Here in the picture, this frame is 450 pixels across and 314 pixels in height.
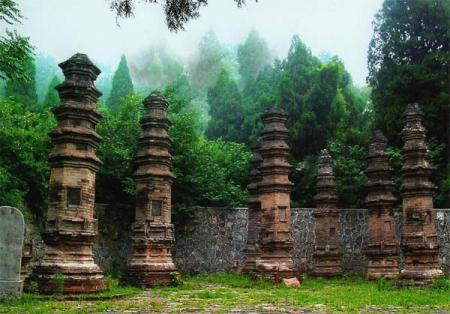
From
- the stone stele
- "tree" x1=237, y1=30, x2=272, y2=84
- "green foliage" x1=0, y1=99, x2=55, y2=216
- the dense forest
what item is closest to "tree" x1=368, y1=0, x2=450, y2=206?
the dense forest

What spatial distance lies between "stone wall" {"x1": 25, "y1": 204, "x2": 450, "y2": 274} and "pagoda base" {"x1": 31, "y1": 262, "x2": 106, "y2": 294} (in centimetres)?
950

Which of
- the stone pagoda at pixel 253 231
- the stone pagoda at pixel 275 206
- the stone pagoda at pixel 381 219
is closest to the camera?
the stone pagoda at pixel 275 206

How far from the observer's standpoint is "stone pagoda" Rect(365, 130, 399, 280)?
56.6ft

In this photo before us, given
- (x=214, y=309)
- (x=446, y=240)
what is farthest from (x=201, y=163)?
(x=214, y=309)

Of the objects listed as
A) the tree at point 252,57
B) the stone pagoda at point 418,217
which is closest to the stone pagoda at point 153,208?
the stone pagoda at point 418,217

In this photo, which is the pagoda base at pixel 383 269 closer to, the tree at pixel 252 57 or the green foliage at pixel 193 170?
the green foliage at pixel 193 170

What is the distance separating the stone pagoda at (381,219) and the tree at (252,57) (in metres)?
43.4

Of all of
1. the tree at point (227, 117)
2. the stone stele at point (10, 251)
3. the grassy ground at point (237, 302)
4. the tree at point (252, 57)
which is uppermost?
the tree at point (252, 57)

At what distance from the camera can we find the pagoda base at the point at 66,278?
1109cm

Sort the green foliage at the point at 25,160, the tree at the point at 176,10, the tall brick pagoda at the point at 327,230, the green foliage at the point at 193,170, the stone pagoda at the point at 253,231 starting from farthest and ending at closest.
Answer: the green foliage at the point at 193,170 → the tall brick pagoda at the point at 327,230 → the stone pagoda at the point at 253,231 → the green foliage at the point at 25,160 → the tree at the point at 176,10

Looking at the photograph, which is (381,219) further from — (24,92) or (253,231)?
(24,92)

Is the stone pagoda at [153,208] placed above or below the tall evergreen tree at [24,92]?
below

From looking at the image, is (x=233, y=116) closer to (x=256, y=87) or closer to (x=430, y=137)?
(x=256, y=87)

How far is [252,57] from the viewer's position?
61.9 metres
